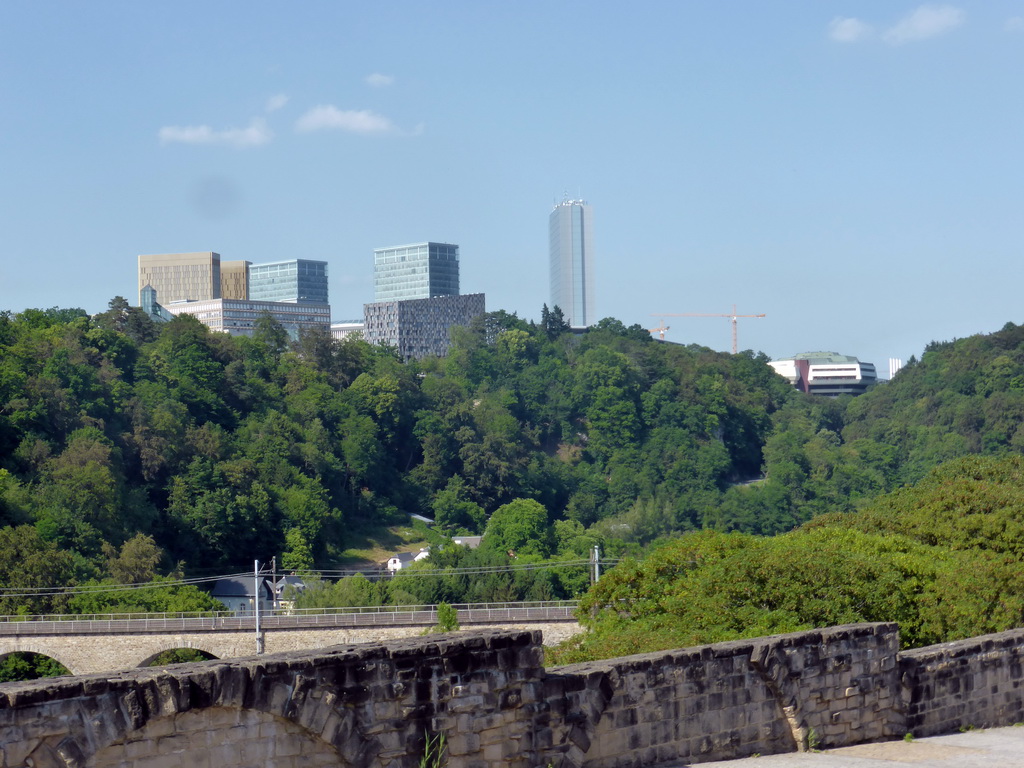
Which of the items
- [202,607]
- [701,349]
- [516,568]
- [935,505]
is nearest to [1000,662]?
[935,505]

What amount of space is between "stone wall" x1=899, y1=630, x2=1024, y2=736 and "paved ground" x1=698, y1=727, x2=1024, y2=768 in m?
0.24

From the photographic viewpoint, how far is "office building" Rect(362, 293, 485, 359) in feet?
554

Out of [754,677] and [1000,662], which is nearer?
[754,677]

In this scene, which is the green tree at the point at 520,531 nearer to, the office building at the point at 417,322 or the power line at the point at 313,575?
Answer: the power line at the point at 313,575

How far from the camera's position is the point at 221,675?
688 centimetres

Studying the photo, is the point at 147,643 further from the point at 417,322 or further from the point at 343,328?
the point at 343,328

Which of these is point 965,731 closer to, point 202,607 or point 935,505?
point 935,505

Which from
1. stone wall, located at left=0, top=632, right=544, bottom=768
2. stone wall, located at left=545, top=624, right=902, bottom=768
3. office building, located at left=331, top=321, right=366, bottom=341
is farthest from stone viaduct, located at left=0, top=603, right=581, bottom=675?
office building, located at left=331, top=321, right=366, bottom=341

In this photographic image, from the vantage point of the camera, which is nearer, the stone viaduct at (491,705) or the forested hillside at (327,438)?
the stone viaduct at (491,705)

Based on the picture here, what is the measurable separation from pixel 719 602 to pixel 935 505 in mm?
16383

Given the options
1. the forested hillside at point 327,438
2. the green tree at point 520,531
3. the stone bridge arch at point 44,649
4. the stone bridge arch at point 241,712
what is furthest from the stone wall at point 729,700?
the green tree at point 520,531

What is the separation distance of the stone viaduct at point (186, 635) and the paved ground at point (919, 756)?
3769cm

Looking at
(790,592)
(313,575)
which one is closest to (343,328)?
(313,575)

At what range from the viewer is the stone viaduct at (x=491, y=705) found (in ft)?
21.7
